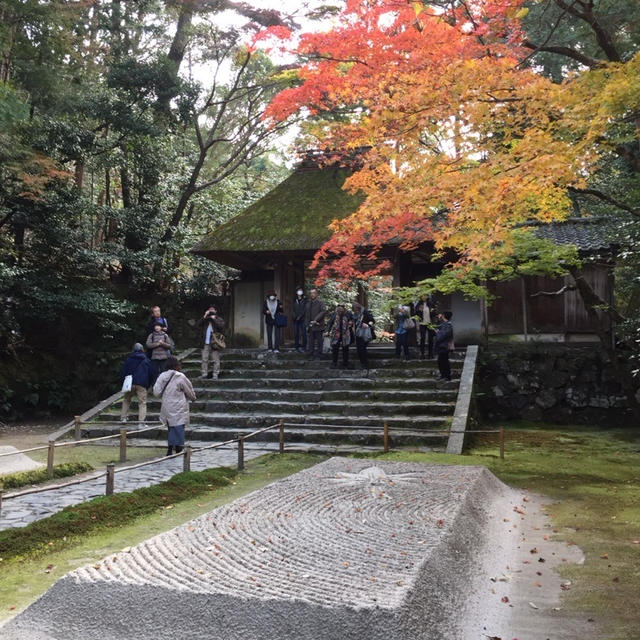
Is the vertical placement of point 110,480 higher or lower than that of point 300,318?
lower

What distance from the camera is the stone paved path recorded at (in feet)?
18.1

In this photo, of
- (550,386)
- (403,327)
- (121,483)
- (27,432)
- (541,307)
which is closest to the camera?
(121,483)

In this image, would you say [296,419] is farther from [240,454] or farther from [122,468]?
[122,468]

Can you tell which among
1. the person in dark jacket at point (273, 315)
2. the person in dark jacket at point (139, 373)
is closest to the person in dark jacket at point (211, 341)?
the person in dark jacket at point (273, 315)

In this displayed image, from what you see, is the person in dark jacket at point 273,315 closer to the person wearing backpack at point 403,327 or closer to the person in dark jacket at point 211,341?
the person in dark jacket at point 211,341

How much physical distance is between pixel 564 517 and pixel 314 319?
8.28 meters

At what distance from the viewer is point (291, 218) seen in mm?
15359

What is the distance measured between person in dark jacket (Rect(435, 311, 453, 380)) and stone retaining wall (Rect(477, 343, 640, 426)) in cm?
183

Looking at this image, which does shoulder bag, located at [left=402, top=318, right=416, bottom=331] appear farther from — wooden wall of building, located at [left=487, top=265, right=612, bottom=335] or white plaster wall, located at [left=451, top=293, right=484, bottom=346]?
wooden wall of building, located at [left=487, top=265, right=612, bottom=335]

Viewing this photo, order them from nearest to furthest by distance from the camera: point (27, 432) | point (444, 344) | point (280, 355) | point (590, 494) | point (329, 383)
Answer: point (590, 494), point (444, 344), point (27, 432), point (329, 383), point (280, 355)

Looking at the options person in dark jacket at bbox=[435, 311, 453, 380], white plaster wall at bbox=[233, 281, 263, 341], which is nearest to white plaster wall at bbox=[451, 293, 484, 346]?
person in dark jacket at bbox=[435, 311, 453, 380]

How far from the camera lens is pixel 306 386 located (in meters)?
12.2

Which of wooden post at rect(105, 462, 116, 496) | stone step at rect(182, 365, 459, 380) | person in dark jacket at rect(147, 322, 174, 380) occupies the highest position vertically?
person in dark jacket at rect(147, 322, 174, 380)

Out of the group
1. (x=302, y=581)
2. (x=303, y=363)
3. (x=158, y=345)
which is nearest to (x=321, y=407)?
(x=303, y=363)
